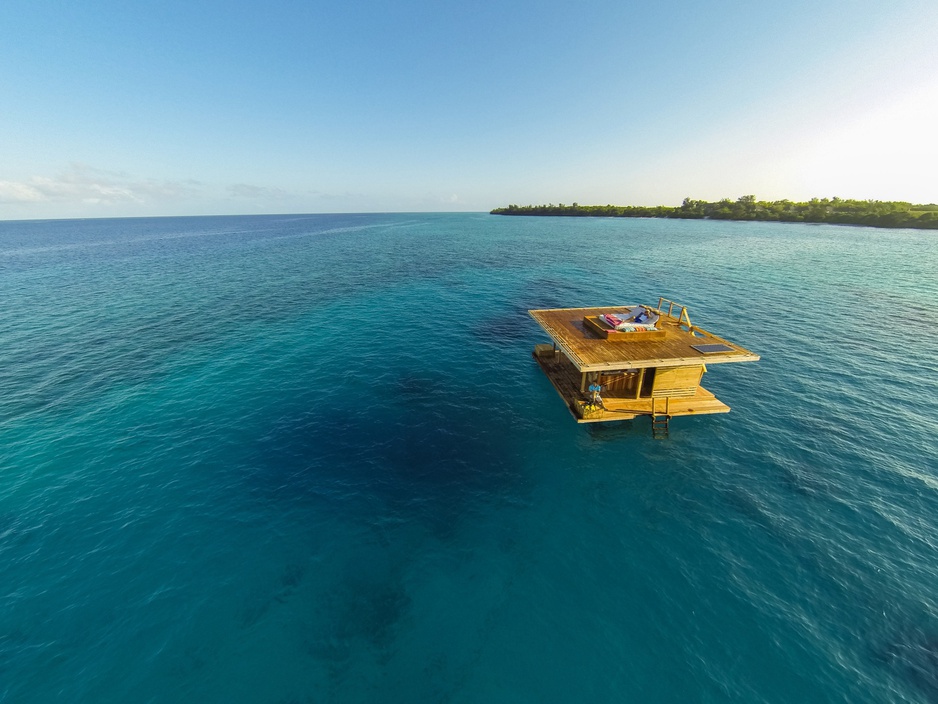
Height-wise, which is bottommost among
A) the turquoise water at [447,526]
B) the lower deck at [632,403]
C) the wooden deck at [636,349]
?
the turquoise water at [447,526]

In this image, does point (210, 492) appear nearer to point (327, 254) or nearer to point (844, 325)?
point (844, 325)

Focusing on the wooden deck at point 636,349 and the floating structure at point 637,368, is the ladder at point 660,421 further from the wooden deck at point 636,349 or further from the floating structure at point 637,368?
the wooden deck at point 636,349

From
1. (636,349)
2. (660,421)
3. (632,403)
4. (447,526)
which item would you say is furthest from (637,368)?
(447,526)

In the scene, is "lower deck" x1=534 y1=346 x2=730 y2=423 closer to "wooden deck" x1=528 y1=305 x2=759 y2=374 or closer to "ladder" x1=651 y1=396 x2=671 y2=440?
"ladder" x1=651 y1=396 x2=671 y2=440

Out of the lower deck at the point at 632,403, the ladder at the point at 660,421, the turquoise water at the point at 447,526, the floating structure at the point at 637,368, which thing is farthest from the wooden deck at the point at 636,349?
the turquoise water at the point at 447,526

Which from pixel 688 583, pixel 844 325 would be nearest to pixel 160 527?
pixel 688 583

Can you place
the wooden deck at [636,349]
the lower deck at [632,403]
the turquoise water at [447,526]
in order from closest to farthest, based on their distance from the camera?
the turquoise water at [447,526] < the wooden deck at [636,349] < the lower deck at [632,403]

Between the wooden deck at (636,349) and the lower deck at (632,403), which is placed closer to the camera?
the wooden deck at (636,349)

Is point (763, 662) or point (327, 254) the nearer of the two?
point (763, 662)

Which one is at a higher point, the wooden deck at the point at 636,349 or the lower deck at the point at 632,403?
the wooden deck at the point at 636,349
